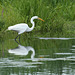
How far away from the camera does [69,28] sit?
74.8 ft

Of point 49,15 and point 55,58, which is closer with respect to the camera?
point 55,58

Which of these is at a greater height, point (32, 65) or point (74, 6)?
point (74, 6)

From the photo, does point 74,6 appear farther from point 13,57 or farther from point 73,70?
point 73,70

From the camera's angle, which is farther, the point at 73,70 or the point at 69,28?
the point at 69,28

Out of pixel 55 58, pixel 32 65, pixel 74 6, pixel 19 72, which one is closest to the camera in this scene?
pixel 19 72

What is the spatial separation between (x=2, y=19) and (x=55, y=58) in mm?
12523

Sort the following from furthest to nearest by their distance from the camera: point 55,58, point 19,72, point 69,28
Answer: point 69,28 < point 55,58 < point 19,72

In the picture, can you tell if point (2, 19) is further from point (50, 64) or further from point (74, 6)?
point (50, 64)

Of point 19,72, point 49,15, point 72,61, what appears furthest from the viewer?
point 49,15

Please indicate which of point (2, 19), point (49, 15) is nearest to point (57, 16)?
point (49, 15)

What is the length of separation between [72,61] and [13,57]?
5.84 ft

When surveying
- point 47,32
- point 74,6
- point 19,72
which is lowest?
point 19,72

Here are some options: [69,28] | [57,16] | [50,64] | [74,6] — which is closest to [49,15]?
[57,16]

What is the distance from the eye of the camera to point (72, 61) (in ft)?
27.9
